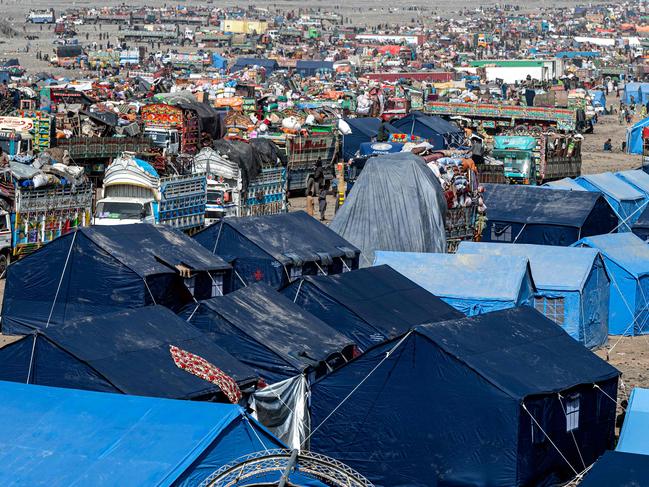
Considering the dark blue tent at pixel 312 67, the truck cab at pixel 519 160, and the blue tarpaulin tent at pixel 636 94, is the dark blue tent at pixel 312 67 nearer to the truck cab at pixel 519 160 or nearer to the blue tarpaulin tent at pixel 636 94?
the blue tarpaulin tent at pixel 636 94

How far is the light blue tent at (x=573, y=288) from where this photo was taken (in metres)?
18.0

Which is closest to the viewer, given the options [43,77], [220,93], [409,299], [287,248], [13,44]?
[409,299]

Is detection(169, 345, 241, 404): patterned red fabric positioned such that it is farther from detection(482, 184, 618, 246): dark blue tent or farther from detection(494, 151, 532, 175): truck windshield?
detection(494, 151, 532, 175): truck windshield

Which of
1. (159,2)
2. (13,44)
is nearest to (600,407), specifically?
(13,44)

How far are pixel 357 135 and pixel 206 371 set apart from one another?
2494 cm

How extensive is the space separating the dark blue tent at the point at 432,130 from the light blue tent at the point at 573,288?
59.0 feet

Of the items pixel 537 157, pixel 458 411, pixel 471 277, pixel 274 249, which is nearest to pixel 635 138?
pixel 537 157

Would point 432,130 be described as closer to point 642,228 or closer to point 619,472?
point 642,228

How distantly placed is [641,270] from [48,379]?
993cm

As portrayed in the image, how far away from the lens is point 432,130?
126 feet

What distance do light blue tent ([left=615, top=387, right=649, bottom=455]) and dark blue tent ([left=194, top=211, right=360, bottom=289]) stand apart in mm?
6477

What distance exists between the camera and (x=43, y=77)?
65688mm

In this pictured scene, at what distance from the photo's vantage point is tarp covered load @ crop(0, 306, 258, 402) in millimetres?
12055

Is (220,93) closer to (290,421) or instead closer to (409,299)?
(409,299)
